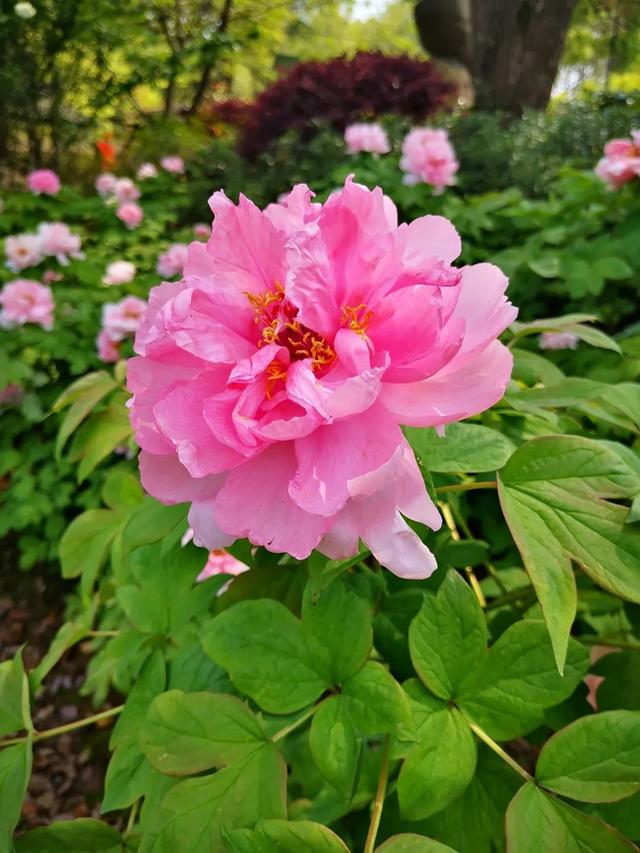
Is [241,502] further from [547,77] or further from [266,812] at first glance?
[547,77]

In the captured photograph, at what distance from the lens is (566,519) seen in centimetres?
64

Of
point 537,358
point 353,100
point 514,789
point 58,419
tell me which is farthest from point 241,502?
point 353,100

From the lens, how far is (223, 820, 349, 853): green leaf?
53 centimetres

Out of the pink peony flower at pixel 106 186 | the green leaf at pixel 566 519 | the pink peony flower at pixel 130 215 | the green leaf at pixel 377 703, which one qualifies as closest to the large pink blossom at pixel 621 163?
the green leaf at pixel 566 519

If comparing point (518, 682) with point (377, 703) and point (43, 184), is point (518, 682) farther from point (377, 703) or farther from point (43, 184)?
point (43, 184)

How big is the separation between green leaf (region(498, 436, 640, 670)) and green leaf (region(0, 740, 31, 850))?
1.89 ft

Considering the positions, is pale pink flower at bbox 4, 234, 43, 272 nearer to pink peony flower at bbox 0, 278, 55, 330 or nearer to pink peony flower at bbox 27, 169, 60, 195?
pink peony flower at bbox 0, 278, 55, 330

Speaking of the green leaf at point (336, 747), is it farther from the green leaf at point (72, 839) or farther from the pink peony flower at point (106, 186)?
the pink peony flower at point (106, 186)

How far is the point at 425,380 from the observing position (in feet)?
1.99

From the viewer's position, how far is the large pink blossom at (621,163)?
6.00ft

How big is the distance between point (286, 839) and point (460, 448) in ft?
1.25

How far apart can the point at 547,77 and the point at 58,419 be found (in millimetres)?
5685

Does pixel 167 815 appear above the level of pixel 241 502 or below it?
below

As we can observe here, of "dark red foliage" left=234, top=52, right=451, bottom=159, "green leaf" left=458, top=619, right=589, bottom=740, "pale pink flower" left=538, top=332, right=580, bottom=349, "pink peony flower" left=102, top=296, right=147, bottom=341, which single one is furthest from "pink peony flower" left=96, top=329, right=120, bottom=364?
"dark red foliage" left=234, top=52, right=451, bottom=159
